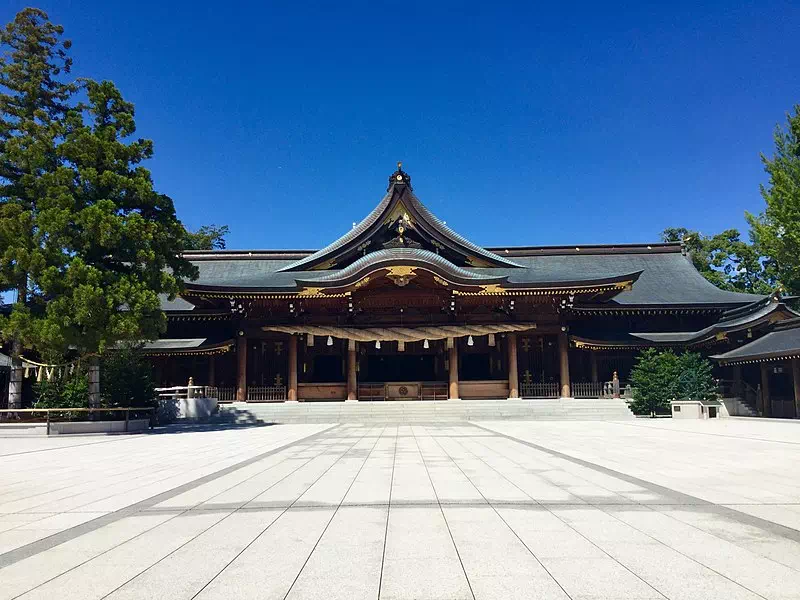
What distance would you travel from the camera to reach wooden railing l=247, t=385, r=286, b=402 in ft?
86.3

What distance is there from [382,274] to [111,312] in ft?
38.2

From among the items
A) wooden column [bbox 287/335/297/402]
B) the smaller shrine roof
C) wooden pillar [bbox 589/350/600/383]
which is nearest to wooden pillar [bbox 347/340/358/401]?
wooden column [bbox 287/335/297/402]

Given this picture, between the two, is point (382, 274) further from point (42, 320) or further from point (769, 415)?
point (769, 415)

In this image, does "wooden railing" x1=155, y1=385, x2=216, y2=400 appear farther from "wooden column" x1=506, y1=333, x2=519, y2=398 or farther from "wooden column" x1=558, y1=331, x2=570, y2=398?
"wooden column" x1=558, y1=331, x2=570, y2=398

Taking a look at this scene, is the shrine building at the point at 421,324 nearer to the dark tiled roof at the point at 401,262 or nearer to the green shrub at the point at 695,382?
the dark tiled roof at the point at 401,262

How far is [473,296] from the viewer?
25781 mm

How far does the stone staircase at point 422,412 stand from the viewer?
75.7ft

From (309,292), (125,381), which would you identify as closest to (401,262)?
(309,292)

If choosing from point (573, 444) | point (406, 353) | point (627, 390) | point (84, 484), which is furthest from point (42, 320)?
point (627, 390)

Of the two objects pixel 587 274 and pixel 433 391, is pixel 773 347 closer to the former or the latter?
pixel 587 274

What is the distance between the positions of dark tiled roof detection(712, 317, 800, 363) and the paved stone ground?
42.8 feet

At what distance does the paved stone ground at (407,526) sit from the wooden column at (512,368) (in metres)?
14.9

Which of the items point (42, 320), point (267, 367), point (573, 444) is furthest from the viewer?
point (267, 367)

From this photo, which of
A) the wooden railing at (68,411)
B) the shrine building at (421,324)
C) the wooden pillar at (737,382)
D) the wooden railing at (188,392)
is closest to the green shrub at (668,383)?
the shrine building at (421,324)
